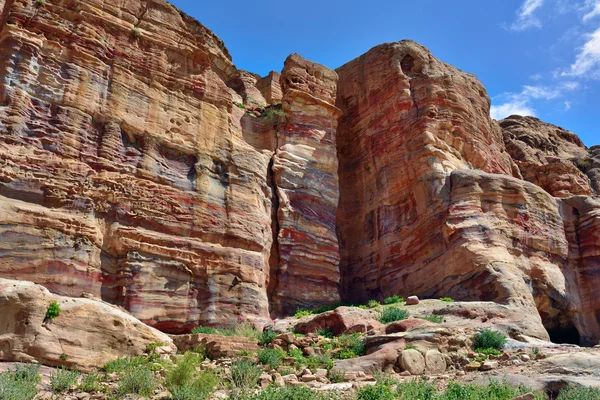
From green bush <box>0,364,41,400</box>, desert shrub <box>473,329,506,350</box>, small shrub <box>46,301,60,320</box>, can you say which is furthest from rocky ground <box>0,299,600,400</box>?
small shrub <box>46,301,60,320</box>

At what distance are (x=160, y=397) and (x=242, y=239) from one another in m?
10.9

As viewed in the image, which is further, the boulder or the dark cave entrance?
the dark cave entrance

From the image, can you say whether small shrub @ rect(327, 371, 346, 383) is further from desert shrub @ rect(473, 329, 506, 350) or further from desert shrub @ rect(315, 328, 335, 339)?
desert shrub @ rect(473, 329, 506, 350)

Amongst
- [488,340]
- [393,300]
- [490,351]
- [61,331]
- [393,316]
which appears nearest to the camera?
[61,331]

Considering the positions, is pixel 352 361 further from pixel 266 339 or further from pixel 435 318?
pixel 435 318

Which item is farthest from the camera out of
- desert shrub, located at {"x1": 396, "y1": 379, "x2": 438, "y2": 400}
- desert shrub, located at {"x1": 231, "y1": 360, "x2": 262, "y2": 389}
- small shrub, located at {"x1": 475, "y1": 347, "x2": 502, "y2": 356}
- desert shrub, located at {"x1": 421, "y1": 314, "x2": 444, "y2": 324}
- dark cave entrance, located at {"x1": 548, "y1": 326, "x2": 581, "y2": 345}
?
dark cave entrance, located at {"x1": 548, "y1": 326, "x2": 581, "y2": 345}

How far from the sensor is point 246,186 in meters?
22.2

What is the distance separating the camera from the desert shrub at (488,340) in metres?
15.1

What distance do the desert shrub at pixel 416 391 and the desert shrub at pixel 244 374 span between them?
3010 millimetres

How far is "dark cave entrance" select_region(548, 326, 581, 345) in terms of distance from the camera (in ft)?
75.0

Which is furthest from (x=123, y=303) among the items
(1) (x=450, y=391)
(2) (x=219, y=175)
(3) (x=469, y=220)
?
(3) (x=469, y=220)

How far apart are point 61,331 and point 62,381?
2.30 metres

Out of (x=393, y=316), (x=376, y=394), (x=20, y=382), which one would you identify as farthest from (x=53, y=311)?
(x=393, y=316)

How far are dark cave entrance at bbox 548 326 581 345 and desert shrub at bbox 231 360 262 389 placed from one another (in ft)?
53.2
